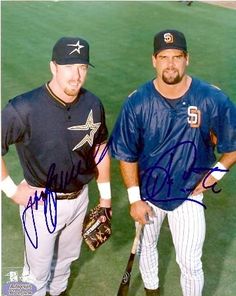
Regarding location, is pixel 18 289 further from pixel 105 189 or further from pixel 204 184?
pixel 204 184

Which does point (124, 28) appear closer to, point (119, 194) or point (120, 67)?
point (120, 67)

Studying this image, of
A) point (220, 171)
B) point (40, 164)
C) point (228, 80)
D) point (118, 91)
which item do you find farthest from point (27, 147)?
point (228, 80)

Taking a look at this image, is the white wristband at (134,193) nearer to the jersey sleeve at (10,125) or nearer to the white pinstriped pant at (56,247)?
the white pinstriped pant at (56,247)

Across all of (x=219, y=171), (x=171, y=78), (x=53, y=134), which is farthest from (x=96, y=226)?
(x=171, y=78)

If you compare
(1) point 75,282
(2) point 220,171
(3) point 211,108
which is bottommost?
(1) point 75,282
